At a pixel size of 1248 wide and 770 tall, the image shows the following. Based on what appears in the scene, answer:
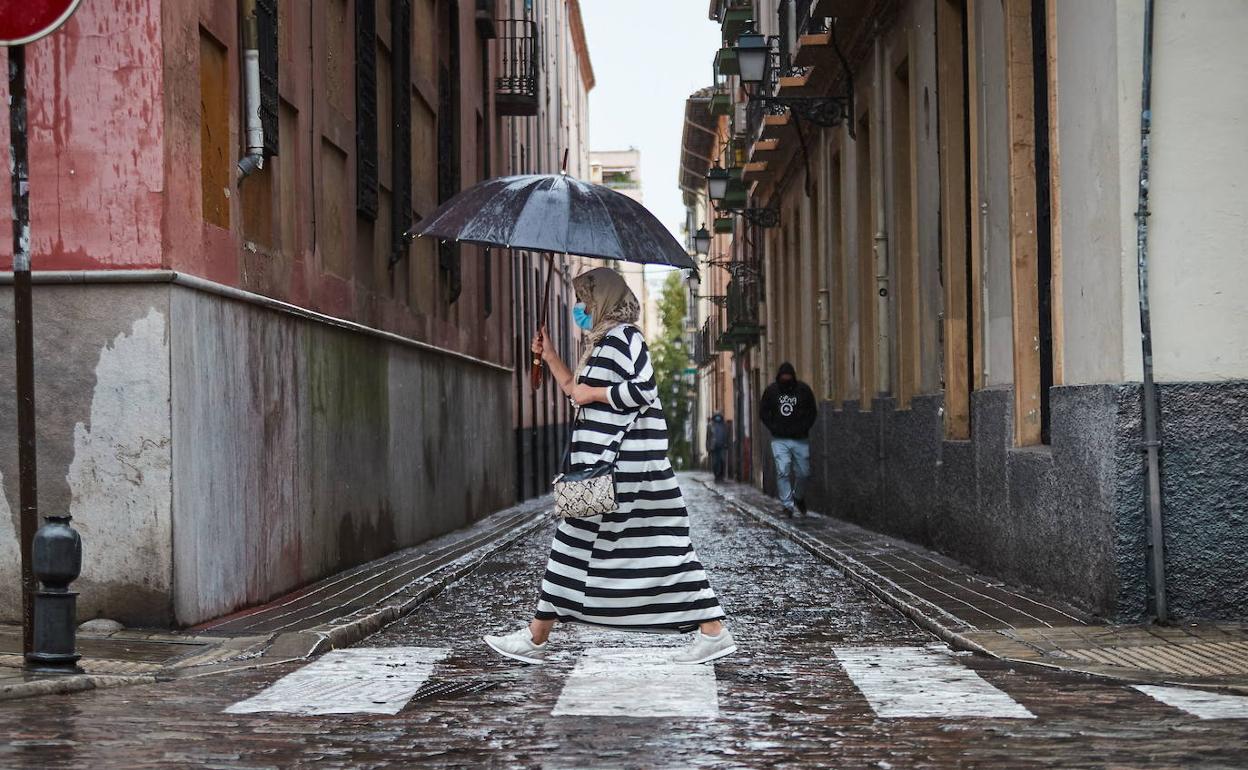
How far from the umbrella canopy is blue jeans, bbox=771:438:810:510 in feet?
38.3

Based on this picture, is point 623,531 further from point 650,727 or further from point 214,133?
point 214,133

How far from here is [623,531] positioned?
25.5ft

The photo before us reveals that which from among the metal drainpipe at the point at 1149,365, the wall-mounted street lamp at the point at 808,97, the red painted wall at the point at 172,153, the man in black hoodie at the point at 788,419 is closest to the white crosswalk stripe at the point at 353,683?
the red painted wall at the point at 172,153

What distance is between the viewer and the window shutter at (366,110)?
1476 cm

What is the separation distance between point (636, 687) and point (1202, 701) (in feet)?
7.09

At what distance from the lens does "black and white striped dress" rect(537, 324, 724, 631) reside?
772 cm

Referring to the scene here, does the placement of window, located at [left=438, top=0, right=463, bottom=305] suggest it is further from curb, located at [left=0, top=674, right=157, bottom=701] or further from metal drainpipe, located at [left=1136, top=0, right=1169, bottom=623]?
curb, located at [left=0, top=674, right=157, bottom=701]

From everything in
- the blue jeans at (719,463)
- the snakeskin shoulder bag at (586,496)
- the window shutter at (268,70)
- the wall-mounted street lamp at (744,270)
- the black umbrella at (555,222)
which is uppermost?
the wall-mounted street lamp at (744,270)

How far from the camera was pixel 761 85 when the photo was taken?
23.1m

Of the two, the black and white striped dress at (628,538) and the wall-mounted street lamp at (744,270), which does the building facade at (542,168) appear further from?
the black and white striped dress at (628,538)

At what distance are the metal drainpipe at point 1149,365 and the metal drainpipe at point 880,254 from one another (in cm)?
858

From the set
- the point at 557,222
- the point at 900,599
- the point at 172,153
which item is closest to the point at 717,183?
the point at 900,599

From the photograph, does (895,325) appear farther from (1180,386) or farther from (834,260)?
(1180,386)

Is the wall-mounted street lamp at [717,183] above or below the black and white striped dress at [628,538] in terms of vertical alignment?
above
